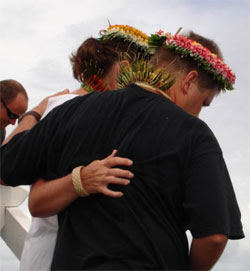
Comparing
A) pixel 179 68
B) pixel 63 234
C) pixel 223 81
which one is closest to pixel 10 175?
pixel 63 234

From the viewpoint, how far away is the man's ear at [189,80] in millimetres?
2082

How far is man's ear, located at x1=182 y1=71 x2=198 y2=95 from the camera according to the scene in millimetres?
2082

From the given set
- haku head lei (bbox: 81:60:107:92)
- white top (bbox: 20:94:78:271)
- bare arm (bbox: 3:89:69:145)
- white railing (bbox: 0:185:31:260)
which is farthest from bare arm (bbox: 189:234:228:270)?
white railing (bbox: 0:185:31:260)

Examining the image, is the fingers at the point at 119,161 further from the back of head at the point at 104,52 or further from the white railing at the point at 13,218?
the white railing at the point at 13,218

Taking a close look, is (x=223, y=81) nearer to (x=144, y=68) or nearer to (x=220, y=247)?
(x=144, y=68)

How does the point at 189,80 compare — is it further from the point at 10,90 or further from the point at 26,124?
the point at 10,90

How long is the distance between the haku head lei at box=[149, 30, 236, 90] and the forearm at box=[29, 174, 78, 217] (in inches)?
30.0

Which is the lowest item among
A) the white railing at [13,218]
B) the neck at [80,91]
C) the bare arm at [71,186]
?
→ the white railing at [13,218]

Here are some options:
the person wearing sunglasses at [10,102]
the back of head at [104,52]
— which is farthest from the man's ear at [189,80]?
the person wearing sunglasses at [10,102]

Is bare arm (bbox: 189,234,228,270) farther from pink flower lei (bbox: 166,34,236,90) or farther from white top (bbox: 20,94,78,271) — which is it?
pink flower lei (bbox: 166,34,236,90)

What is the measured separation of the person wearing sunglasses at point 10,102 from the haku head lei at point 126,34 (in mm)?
1846

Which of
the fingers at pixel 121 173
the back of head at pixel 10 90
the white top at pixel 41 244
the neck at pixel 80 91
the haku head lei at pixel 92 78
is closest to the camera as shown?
the fingers at pixel 121 173

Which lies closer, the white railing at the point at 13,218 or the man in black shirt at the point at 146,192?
the man in black shirt at the point at 146,192

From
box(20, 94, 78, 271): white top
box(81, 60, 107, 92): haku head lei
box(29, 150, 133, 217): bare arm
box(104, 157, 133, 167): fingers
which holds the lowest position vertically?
box(20, 94, 78, 271): white top
